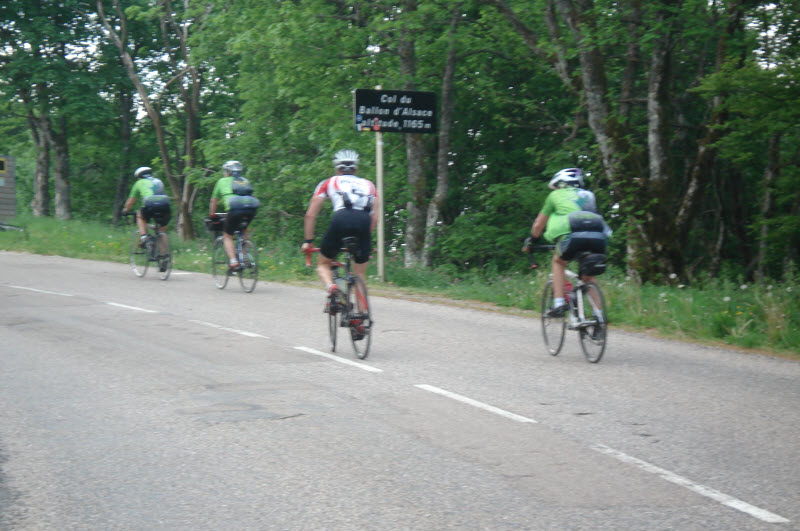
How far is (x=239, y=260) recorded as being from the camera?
15.9 metres

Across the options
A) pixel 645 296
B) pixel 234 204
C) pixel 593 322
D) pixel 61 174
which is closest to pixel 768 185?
pixel 645 296

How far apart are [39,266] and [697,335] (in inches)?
587

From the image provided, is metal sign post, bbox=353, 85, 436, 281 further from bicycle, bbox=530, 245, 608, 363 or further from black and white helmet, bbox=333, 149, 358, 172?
bicycle, bbox=530, 245, 608, 363

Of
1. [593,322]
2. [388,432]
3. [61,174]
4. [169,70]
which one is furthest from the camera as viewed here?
[61,174]

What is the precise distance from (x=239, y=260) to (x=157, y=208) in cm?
268

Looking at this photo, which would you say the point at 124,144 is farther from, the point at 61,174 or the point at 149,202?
the point at 149,202

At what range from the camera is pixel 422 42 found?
68.6 feet

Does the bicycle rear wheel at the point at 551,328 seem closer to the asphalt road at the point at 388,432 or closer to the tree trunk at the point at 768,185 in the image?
the asphalt road at the point at 388,432

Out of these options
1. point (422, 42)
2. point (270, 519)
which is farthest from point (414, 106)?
point (270, 519)

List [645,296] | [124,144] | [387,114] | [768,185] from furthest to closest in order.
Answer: [124,144] < [768,185] < [387,114] < [645,296]

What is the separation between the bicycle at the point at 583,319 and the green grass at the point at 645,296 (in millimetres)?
2189

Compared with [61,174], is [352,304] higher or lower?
lower

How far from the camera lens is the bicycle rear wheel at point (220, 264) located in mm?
16250

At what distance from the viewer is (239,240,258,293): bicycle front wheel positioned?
15844mm
